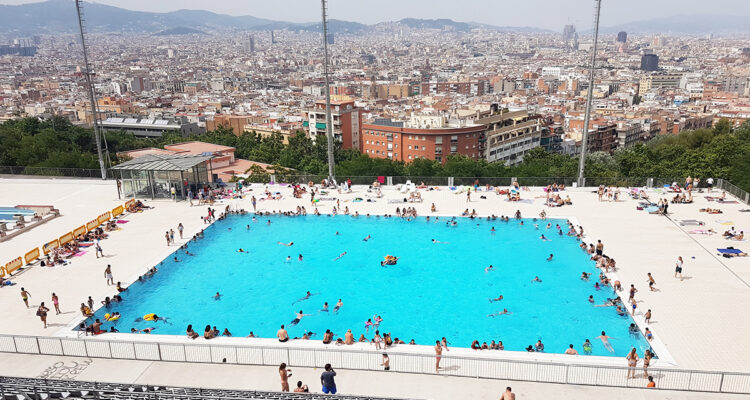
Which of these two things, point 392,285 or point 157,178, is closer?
point 392,285

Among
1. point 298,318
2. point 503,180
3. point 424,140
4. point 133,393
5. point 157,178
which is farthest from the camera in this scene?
point 424,140

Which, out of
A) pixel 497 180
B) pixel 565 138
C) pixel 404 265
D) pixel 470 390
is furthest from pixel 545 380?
pixel 565 138

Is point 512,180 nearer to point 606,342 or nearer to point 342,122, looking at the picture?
point 606,342

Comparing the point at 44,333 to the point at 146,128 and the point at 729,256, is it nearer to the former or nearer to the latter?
the point at 729,256

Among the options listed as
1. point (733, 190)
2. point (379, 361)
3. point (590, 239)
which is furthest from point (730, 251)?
point (379, 361)

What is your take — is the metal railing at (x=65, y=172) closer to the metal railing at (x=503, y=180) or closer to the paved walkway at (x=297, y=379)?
the metal railing at (x=503, y=180)

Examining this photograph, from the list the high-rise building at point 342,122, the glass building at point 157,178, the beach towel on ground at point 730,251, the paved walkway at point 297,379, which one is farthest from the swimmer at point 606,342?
the high-rise building at point 342,122

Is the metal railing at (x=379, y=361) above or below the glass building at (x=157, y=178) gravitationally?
below
